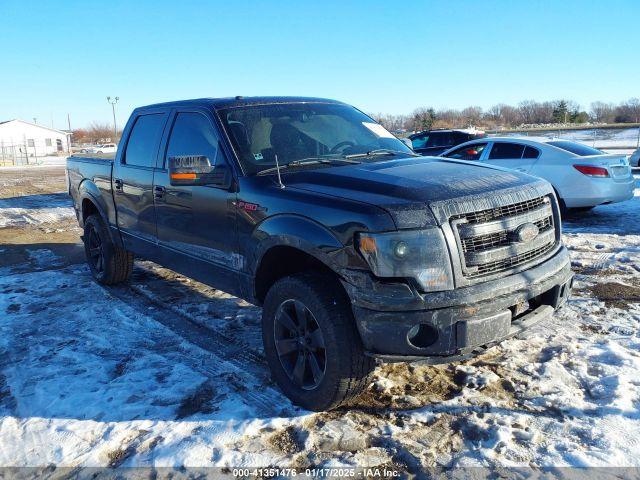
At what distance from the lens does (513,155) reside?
9984 millimetres

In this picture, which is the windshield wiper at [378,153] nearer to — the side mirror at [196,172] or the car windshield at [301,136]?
the car windshield at [301,136]

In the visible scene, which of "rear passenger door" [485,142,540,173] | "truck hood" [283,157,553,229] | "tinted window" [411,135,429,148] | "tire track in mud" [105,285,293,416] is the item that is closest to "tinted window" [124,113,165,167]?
"tire track in mud" [105,285,293,416]

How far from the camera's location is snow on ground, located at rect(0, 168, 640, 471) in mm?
2838

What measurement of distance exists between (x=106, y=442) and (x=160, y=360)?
1.06 m

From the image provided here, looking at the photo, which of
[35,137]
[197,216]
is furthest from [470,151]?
[35,137]

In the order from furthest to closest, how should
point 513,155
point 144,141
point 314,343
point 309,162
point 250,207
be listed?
point 513,155, point 144,141, point 309,162, point 250,207, point 314,343

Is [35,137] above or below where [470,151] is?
above

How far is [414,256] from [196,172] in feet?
5.58

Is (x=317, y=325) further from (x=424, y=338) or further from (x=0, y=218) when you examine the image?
(x=0, y=218)

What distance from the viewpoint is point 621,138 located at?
126 ft

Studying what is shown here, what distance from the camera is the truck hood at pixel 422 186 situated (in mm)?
2816

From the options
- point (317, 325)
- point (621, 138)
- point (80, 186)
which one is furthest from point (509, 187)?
point (621, 138)

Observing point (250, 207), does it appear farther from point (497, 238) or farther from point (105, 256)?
point (105, 256)

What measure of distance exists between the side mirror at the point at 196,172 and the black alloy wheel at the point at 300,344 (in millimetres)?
1022
